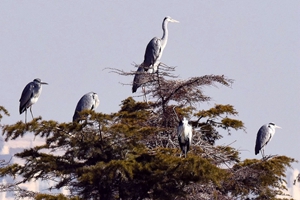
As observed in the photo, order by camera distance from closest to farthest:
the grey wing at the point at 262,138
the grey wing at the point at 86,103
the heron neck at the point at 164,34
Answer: the grey wing at the point at 86,103 → the grey wing at the point at 262,138 → the heron neck at the point at 164,34

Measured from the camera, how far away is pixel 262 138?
87.4 ft

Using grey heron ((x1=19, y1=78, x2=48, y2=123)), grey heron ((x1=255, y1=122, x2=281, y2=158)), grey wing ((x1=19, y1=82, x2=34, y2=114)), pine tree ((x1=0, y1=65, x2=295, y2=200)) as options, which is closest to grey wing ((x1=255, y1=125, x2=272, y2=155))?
grey heron ((x1=255, y1=122, x2=281, y2=158))

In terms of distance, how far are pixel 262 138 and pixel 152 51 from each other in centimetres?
382

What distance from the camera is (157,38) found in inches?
1099

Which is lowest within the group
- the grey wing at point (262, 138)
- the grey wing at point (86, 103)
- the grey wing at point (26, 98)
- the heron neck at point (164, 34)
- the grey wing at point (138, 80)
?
the grey wing at point (262, 138)

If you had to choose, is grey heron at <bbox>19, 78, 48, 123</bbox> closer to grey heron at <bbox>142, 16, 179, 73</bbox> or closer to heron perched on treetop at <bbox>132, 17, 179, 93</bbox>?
heron perched on treetop at <bbox>132, 17, 179, 93</bbox>

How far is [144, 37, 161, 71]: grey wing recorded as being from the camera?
26.9 meters

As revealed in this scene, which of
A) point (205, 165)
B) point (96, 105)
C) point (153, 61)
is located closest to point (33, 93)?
point (96, 105)

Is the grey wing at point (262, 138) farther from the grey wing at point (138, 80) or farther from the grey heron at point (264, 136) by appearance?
the grey wing at point (138, 80)

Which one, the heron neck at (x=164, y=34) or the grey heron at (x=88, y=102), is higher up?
the heron neck at (x=164, y=34)

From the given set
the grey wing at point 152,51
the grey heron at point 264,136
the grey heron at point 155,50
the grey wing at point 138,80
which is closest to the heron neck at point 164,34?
the grey heron at point 155,50

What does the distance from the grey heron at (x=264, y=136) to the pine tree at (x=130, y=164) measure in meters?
3.30

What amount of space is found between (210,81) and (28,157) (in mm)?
4889

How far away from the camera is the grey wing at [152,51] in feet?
88.1
